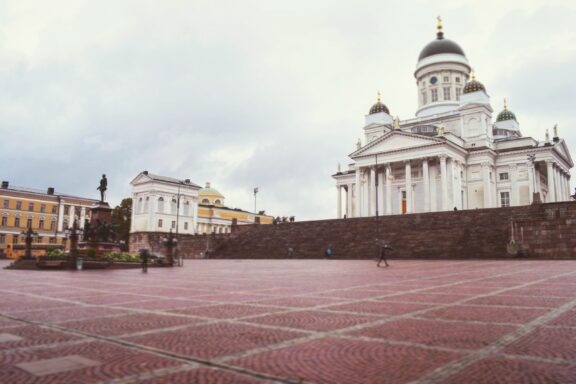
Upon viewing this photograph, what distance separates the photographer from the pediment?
5798cm

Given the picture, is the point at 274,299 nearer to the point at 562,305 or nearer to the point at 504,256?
the point at 562,305

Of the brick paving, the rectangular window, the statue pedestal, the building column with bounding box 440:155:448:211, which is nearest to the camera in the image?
the brick paving

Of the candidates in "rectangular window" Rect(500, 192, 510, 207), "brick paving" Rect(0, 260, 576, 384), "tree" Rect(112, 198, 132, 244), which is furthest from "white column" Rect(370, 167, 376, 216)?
"brick paving" Rect(0, 260, 576, 384)

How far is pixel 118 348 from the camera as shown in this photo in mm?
4883

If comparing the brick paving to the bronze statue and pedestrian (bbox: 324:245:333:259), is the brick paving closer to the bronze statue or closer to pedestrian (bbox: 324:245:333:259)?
the bronze statue

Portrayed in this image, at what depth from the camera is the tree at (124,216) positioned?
8937cm

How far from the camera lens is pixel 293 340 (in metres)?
5.22

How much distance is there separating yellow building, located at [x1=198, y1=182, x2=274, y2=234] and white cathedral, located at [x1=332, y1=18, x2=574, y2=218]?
37996 millimetres

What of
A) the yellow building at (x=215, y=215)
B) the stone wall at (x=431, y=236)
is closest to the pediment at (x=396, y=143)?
the stone wall at (x=431, y=236)

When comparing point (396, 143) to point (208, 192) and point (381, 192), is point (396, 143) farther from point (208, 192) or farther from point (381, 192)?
point (208, 192)

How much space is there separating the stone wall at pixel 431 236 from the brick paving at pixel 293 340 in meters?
23.1

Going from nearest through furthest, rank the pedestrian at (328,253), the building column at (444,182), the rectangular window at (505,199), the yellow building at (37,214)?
the pedestrian at (328,253) < the building column at (444,182) < the rectangular window at (505,199) < the yellow building at (37,214)

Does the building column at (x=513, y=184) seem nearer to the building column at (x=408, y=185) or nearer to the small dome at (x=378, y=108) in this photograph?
the building column at (x=408, y=185)

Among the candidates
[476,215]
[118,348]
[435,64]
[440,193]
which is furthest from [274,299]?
[435,64]
